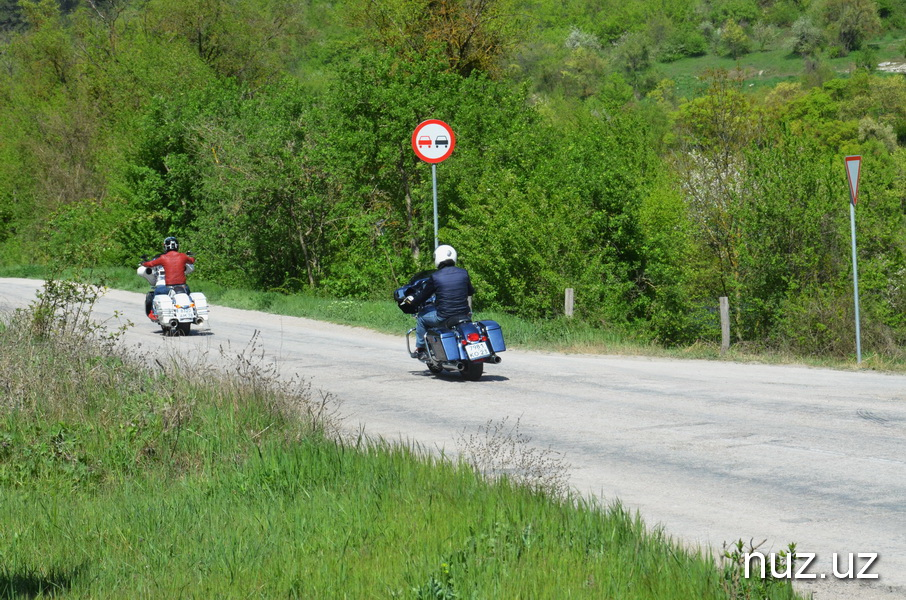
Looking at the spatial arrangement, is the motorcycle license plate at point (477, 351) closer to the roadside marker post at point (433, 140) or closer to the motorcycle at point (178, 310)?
the roadside marker post at point (433, 140)

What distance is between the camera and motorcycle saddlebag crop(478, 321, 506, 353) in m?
14.0

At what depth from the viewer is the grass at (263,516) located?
5199 mm

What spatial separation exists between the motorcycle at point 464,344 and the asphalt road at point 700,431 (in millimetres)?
292

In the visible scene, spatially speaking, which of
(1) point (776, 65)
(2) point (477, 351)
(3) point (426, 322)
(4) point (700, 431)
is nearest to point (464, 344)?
(2) point (477, 351)

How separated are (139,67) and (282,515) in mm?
44949

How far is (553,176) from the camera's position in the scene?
25.3 metres

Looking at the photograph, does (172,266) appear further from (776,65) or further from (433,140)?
(776,65)

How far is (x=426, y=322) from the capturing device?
14672 millimetres

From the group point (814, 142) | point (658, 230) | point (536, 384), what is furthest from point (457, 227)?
point (536, 384)

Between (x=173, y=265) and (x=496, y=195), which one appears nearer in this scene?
(x=173, y=265)

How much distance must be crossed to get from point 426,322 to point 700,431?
5.41m

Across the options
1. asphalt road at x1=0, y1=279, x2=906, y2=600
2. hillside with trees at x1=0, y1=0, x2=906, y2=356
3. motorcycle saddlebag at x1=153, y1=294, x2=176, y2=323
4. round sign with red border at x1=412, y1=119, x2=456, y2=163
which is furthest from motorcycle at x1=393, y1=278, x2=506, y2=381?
motorcycle saddlebag at x1=153, y1=294, x2=176, y2=323

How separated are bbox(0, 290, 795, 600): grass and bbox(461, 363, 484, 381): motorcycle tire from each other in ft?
15.9

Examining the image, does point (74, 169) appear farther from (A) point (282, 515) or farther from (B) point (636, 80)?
(B) point (636, 80)
